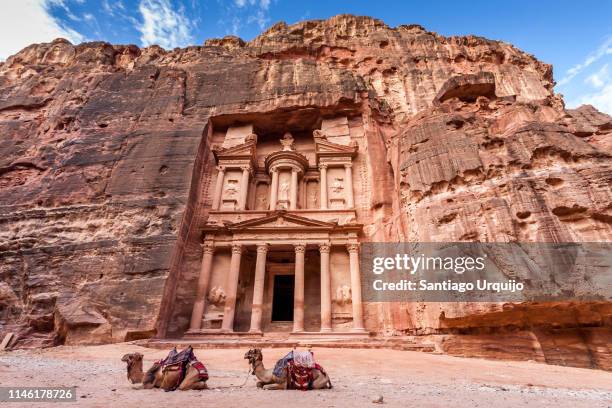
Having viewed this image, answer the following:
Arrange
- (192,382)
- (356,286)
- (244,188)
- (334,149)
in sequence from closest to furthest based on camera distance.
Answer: (192,382)
(356,286)
(244,188)
(334,149)

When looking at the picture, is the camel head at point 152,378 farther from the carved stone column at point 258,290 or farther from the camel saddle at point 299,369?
the carved stone column at point 258,290

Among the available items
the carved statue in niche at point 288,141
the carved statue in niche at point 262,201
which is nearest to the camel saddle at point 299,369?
the carved statue in niche at point 262,201

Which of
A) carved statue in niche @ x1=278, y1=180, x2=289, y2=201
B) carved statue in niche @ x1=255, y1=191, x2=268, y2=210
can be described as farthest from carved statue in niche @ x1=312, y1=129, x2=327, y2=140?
carved statue in niche @ x1=255, y1=191, x2=268, y2=210

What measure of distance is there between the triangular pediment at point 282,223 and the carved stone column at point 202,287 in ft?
5.02

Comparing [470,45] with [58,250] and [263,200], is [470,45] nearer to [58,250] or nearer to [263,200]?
[263,200]

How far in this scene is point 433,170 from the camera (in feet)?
45.9

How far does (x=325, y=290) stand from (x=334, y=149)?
868cm

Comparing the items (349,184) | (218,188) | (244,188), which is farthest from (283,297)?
(349,184)

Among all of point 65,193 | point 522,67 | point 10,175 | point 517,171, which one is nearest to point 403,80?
point 522,67

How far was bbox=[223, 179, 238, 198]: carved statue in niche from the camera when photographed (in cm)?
2039

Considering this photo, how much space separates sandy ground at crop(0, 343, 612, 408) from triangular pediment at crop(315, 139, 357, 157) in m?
12.4

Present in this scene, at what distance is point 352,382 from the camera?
6625 mm

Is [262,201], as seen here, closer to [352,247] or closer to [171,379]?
[352,247]

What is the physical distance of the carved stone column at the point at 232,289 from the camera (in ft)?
51.2
